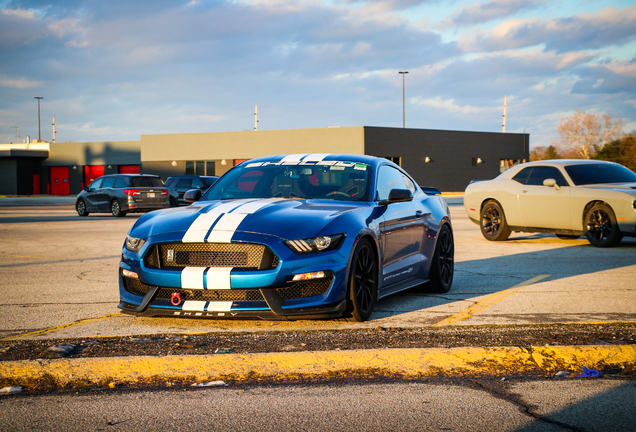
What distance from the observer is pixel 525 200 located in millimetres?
13117

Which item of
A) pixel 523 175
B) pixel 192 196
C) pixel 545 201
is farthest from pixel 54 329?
pixel 523 175

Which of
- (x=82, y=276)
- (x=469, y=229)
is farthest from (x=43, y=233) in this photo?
(x=469, y=229)

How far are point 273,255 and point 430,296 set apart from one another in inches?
108

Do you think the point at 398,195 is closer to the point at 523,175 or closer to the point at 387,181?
the point at 387,181

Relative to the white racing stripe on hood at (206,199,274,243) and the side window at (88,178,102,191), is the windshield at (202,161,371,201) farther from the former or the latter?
the side window at (88,178,102,191)

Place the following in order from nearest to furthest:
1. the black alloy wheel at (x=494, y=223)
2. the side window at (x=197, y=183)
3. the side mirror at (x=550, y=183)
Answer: the side mirror at (x=550, y=183)
the black alloy wheel at (x=494, y=223)
the side window at (x=197, y=183)

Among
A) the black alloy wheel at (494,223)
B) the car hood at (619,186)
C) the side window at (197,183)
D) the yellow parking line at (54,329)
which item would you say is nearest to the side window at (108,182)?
the side window at (197,183)

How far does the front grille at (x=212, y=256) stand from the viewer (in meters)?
5.12

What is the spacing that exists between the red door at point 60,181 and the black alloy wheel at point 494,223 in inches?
2173

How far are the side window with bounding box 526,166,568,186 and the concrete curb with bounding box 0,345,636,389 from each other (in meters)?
8.75

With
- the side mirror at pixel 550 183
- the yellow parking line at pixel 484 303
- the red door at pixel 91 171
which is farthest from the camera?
the red door at pixel 91 171

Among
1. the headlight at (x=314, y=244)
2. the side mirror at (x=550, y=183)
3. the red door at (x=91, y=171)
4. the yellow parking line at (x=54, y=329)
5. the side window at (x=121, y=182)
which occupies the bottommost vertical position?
the yellow parking line at (x=54, y=329)

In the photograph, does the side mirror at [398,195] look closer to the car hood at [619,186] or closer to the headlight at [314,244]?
the headlight at [314,244]

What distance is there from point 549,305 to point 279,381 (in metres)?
3.48
